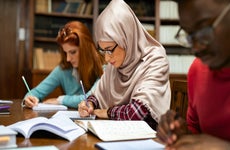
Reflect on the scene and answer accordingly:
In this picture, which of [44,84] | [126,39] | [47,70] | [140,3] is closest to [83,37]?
[44,84]

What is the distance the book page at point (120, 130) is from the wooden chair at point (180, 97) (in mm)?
559

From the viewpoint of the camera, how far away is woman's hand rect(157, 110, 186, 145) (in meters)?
0.92

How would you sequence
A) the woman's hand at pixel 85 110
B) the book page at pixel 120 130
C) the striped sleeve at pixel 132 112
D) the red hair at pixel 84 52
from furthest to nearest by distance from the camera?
the red hair at pixel 84 52 → the woman's hand at pixel 85 110 → the striped sleeve at pixel 132 112 → the book page at pixel 120 130

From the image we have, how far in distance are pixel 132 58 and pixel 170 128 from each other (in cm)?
92

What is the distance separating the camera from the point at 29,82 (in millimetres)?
3684

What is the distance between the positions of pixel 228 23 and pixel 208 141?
0.29 m

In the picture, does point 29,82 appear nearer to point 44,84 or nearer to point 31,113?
point 44,84

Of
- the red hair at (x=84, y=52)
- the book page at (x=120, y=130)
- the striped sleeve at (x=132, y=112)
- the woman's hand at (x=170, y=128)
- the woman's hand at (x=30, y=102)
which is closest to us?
the woman's hand at (x=170, y=128)

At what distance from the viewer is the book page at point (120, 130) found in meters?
1.17

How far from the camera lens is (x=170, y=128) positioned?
3.06 feet

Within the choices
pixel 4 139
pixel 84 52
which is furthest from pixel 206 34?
pixel 84 52

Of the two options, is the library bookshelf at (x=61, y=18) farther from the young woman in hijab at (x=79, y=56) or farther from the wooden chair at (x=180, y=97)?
the wooden chair at (x=180, y=97)

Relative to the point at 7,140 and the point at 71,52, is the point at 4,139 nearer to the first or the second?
the point at 7,140

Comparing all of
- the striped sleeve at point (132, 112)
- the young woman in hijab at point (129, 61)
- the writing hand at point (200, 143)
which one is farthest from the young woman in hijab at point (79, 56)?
the writing hand at point (200, 143)
